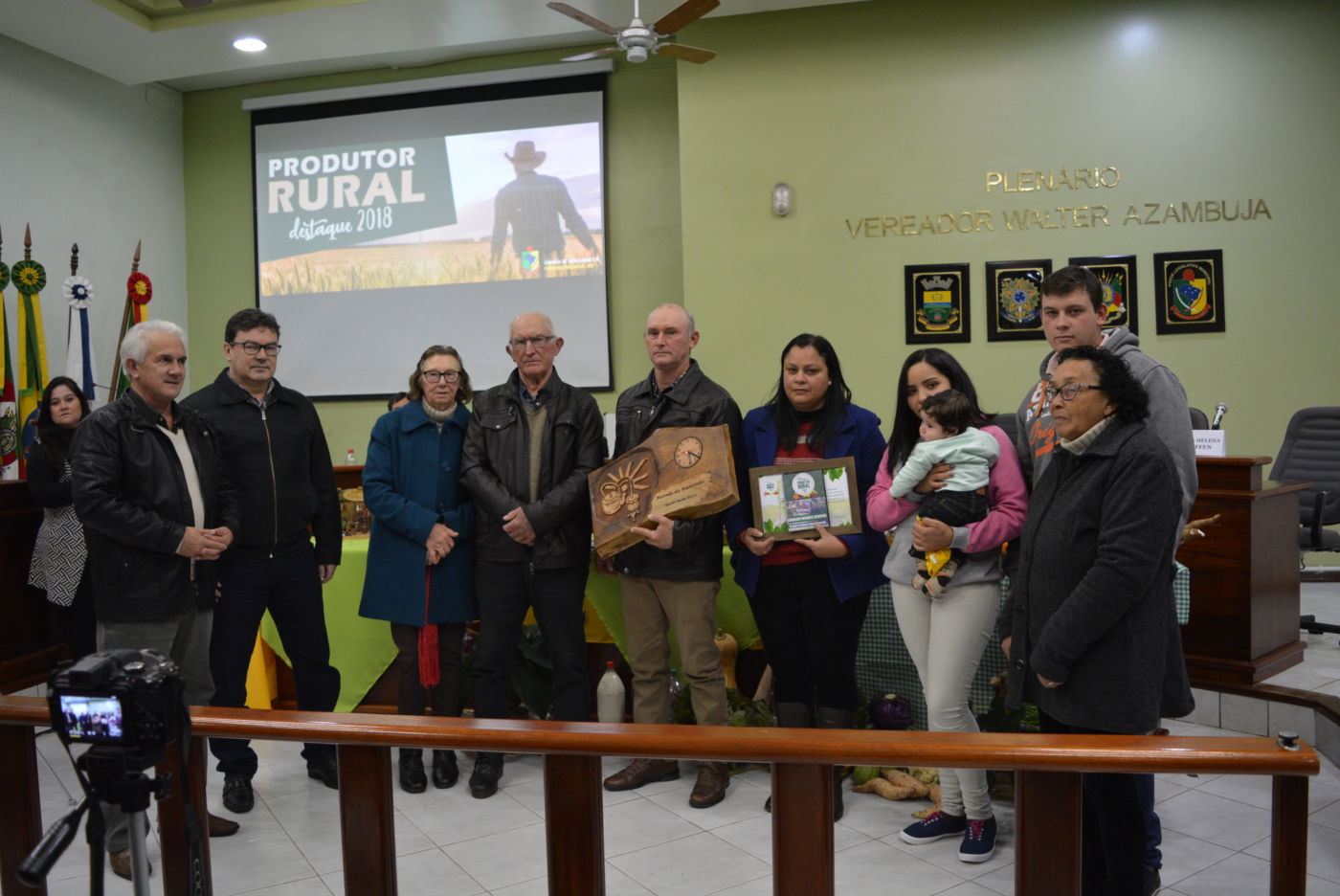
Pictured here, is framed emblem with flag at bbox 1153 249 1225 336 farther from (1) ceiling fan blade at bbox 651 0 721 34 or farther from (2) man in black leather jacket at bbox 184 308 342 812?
(2) man in black leather jacket at bbox 184 308 342 812

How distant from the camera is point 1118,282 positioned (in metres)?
6.07

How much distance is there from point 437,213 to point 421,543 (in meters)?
4.77

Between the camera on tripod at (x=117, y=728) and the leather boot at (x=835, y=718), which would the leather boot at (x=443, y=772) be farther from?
the camera on tripod at (x=117, y=728)

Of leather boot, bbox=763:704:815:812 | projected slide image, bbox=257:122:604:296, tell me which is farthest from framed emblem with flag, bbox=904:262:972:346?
leather boot, bbox=763:704:815:812

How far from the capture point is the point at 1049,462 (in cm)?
220

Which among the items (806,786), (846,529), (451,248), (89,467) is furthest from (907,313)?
(806,786)

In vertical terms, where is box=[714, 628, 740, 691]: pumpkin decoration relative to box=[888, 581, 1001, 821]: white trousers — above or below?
below

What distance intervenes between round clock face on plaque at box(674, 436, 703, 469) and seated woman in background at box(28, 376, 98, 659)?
260cm

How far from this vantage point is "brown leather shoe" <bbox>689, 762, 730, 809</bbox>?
3125mm

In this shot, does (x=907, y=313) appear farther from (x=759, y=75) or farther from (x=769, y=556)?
(x=769, y=556)

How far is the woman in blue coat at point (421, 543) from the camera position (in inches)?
130

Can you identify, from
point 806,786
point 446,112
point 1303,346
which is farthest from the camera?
point 446,112

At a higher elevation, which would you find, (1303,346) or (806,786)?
(1303,346)

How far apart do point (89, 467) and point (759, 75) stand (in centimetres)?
492
